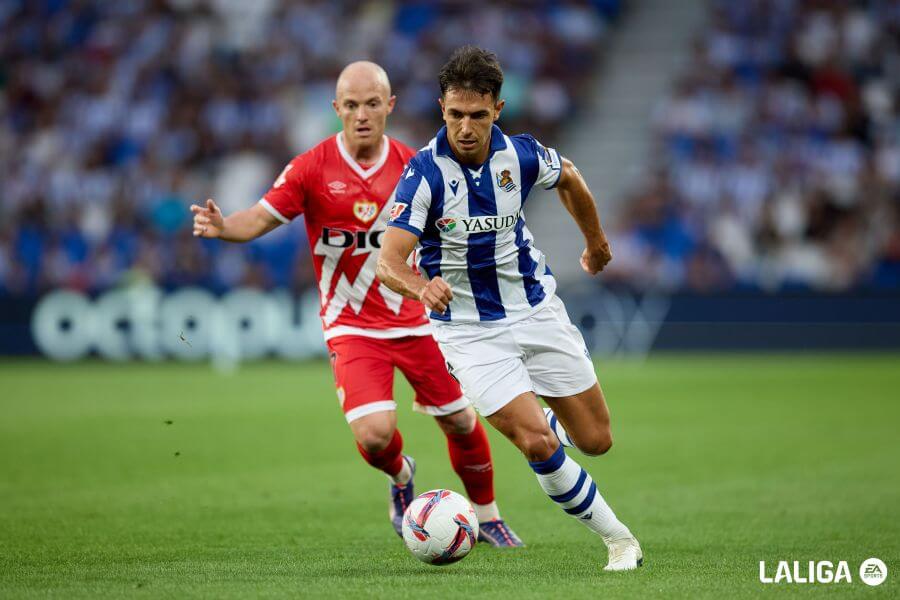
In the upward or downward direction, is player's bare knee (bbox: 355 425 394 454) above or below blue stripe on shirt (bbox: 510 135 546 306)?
below

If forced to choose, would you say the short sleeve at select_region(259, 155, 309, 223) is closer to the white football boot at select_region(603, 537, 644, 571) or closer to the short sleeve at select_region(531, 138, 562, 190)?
the short sleeve at select_region(531, 138, 562, 190)

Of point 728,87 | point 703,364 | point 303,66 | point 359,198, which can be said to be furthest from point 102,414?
point 728,87

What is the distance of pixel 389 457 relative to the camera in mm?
7949

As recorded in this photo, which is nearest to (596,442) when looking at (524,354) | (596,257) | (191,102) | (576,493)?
(576,493)

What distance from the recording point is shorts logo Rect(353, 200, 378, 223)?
7.98 meters

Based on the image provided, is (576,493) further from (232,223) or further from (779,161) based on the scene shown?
(779,161)

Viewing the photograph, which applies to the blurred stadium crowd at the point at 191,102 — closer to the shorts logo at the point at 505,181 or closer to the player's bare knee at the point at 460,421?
the player's bare knee at the point at 460,421

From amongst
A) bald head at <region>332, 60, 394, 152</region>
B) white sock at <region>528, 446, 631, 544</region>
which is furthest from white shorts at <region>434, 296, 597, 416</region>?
bald head at <region>332, 60, 394, 152</region>

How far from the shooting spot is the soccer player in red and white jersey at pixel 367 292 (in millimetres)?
7836

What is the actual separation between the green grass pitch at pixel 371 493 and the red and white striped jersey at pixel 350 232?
4.49 feet

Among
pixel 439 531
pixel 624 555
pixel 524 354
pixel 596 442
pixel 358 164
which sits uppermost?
pixel 358 164

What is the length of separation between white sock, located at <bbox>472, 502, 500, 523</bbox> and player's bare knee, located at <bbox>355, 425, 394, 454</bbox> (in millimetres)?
819

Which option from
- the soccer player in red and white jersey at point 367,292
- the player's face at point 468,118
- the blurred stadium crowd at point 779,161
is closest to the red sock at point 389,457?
the soccer player in red and white jersey at point 367,292

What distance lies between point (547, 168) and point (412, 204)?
0.87 metres
